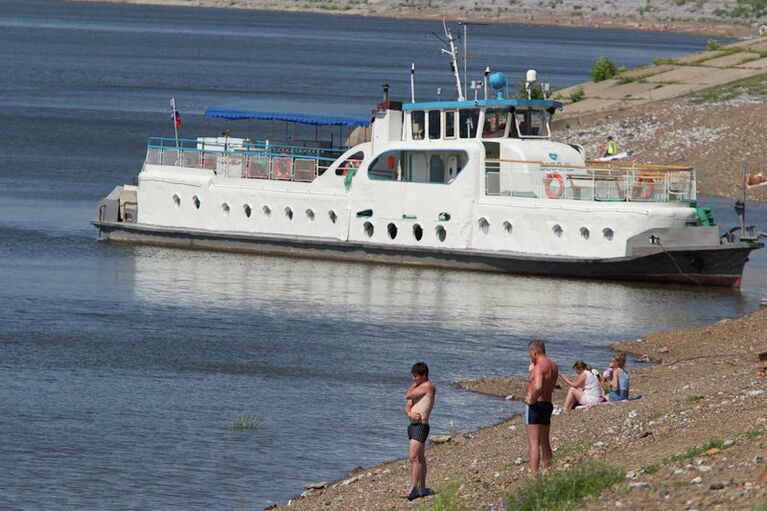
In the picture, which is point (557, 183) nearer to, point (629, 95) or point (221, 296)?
point (221, 296)

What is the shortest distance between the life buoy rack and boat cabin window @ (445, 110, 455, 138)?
4732mm

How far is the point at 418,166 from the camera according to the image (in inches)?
1651

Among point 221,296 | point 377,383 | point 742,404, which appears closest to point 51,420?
point 377,383

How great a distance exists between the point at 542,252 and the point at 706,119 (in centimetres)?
2740

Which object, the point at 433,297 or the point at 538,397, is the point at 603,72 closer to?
the point at 433,297

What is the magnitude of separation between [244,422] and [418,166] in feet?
58.2

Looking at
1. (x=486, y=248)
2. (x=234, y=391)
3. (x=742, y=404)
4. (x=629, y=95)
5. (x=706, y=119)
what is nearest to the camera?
(x=742, y=404)

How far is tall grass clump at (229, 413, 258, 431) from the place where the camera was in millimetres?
24906

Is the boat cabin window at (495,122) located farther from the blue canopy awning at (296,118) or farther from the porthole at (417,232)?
the blue canopy awning at (296,118)

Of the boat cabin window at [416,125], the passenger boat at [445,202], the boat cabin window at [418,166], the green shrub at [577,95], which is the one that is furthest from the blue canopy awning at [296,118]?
the green shrub at [577,95]

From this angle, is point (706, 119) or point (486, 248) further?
point (706, 119)

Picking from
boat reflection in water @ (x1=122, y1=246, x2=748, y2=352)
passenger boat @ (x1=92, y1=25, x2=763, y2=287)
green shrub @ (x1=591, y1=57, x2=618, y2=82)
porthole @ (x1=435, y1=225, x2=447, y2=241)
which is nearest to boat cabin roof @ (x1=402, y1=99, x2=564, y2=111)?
passenger boat @ (x1=92, y1=25, x2=763, y2=287)

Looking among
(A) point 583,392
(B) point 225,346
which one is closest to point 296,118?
(B) point 225,346

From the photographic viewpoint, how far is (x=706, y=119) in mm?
65250
